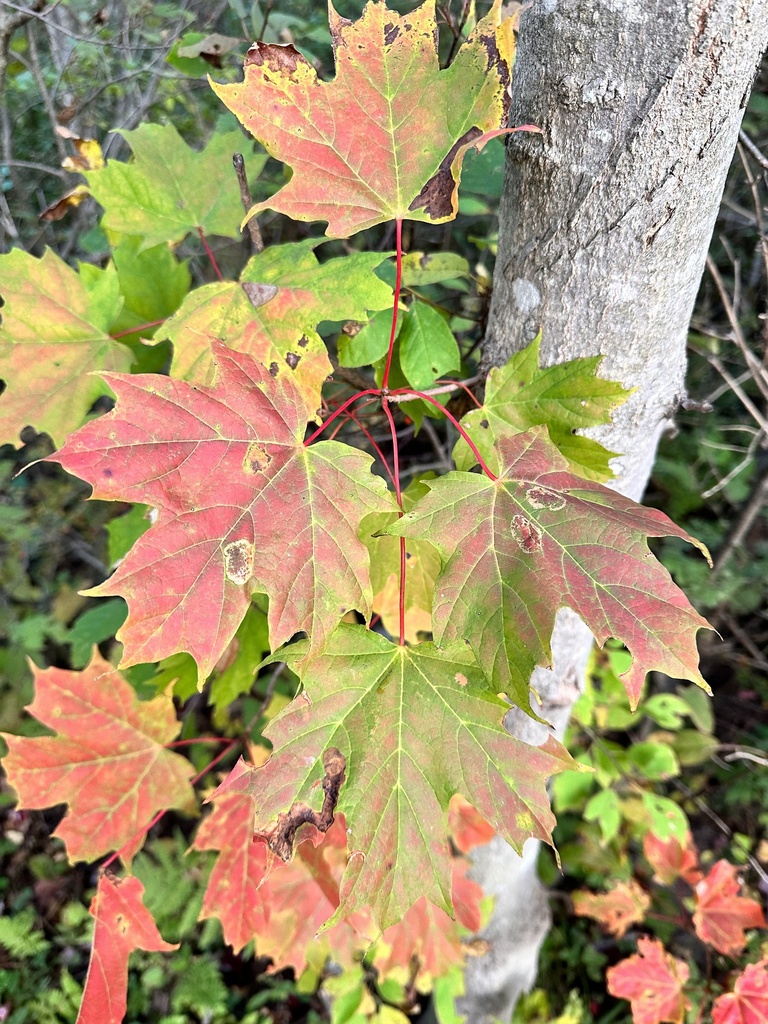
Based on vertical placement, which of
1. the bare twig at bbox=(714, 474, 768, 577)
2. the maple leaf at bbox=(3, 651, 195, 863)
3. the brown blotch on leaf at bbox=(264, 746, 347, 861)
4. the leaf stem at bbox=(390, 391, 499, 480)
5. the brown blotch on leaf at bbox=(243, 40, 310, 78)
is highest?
the brown blotch on leaf at bbox=(243, 40, 310, 78)

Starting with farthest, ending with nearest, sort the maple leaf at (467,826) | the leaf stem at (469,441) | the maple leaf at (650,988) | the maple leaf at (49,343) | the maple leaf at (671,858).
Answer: the maple leaf at (671,858)
the maple leaf at (650,988)
the maple leaf at (467,826)
the maple leaf at (49,343)
the leaf stem at (469,441)

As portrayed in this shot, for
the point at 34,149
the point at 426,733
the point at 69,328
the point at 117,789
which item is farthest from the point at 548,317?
the point at 34,149

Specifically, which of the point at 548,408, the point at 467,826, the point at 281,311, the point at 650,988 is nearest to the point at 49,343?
the point at 281,311

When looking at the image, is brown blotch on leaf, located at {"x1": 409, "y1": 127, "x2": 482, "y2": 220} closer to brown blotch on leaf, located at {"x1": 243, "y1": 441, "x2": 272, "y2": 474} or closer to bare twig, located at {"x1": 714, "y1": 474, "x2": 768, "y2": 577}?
brown blotch on leaf, located at {"x1": 243, "y1": 441, "x2": 272, "y2": 474}

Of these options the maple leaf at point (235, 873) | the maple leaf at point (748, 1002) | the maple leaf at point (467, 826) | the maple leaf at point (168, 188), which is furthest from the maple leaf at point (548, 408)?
the maple leaf at point (748, 1002)

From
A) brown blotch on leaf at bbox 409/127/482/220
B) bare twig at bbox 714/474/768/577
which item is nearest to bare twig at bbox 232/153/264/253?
brown blotch on leaf at bbox 409/127/482/220

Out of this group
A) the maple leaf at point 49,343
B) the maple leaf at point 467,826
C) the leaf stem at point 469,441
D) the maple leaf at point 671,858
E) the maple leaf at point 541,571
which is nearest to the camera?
the maple leaf at point 541,571

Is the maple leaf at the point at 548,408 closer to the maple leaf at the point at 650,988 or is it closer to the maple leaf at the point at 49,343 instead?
the maple leaf at the point at 49,343
